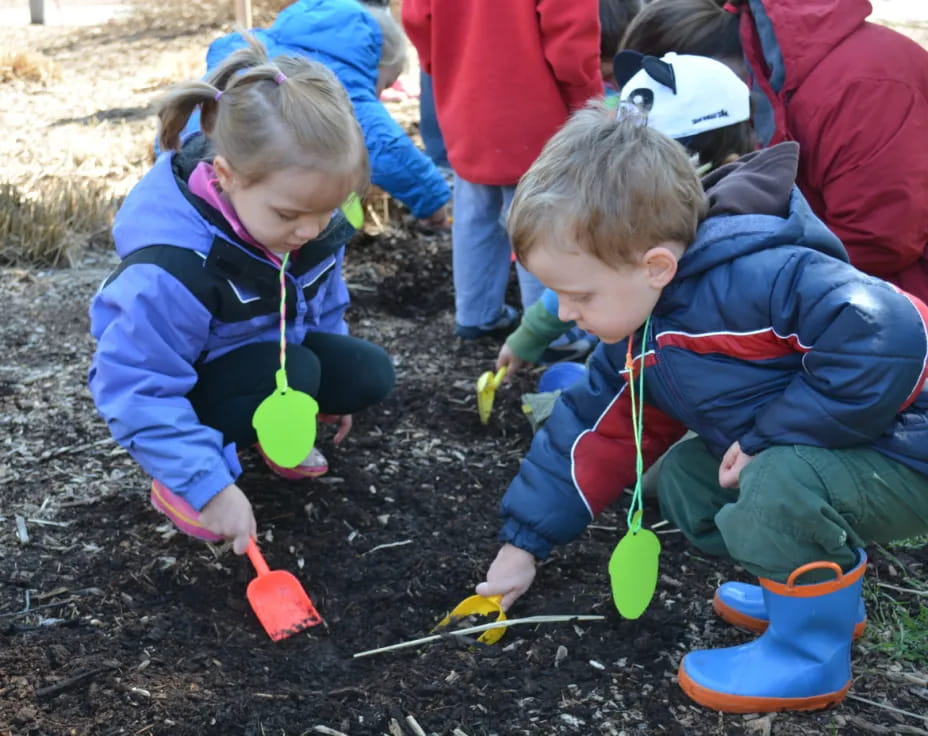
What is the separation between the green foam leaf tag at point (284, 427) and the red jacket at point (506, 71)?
4.66ft

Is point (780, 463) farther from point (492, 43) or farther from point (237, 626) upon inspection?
point (492, 43)

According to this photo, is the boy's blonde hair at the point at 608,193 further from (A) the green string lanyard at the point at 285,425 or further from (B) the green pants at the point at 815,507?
(A) the green string lanyard at the point at 285,425

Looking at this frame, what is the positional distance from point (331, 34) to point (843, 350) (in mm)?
2451

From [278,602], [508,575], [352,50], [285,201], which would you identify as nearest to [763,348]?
[508,575]

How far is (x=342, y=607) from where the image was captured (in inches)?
83.4

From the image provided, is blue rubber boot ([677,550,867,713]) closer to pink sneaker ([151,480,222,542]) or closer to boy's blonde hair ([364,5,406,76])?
pink sneaker ([151,480,222,542])

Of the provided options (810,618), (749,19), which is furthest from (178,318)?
(749,19)

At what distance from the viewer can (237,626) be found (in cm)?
201

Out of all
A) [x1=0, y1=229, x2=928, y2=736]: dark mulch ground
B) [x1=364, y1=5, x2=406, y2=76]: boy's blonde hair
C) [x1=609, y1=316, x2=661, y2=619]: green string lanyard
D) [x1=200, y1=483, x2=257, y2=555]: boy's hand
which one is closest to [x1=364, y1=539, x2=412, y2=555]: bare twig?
[x1=0, y1=229, x2=928, y2=736]: dark mulch ground

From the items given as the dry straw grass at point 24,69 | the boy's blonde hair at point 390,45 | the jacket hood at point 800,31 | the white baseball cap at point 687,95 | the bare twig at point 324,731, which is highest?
the jacket hood at point 800,31

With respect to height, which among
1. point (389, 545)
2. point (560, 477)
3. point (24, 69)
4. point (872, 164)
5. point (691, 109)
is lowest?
point (24, 69)

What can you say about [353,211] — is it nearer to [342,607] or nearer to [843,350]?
[342,607]

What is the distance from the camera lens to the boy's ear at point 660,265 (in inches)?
65.6

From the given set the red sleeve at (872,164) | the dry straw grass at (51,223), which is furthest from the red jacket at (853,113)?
the dry straw grass at (51,223)
